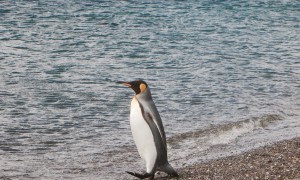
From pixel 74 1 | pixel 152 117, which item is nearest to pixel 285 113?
pixel 152 117

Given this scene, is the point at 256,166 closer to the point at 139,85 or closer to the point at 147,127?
the point at 147,127

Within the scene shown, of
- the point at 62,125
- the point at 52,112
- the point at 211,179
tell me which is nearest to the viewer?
the point at 211,179

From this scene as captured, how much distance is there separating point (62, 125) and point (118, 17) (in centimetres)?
1272

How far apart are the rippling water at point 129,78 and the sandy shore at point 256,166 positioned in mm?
475

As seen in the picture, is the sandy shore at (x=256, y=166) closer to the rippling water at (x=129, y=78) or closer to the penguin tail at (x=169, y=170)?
the penguin tail at (x=169, y=170)

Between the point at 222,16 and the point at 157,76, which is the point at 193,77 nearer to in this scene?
the point at 157,76

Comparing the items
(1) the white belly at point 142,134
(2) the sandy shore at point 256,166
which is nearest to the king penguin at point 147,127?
(1) the white belly at point 142,134

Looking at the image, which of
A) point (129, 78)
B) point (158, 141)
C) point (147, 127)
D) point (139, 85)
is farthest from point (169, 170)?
point (129, 78)

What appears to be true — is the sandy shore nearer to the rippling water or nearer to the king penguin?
the king penguin

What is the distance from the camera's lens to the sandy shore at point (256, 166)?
709cm

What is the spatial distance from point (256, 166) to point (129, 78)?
7.18 meters

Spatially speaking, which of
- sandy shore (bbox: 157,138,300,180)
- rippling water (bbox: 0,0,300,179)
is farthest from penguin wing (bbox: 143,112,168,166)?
rippling water (bbox: 0,0,300,179)

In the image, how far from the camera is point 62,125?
10.6m

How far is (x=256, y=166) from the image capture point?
7.56m
